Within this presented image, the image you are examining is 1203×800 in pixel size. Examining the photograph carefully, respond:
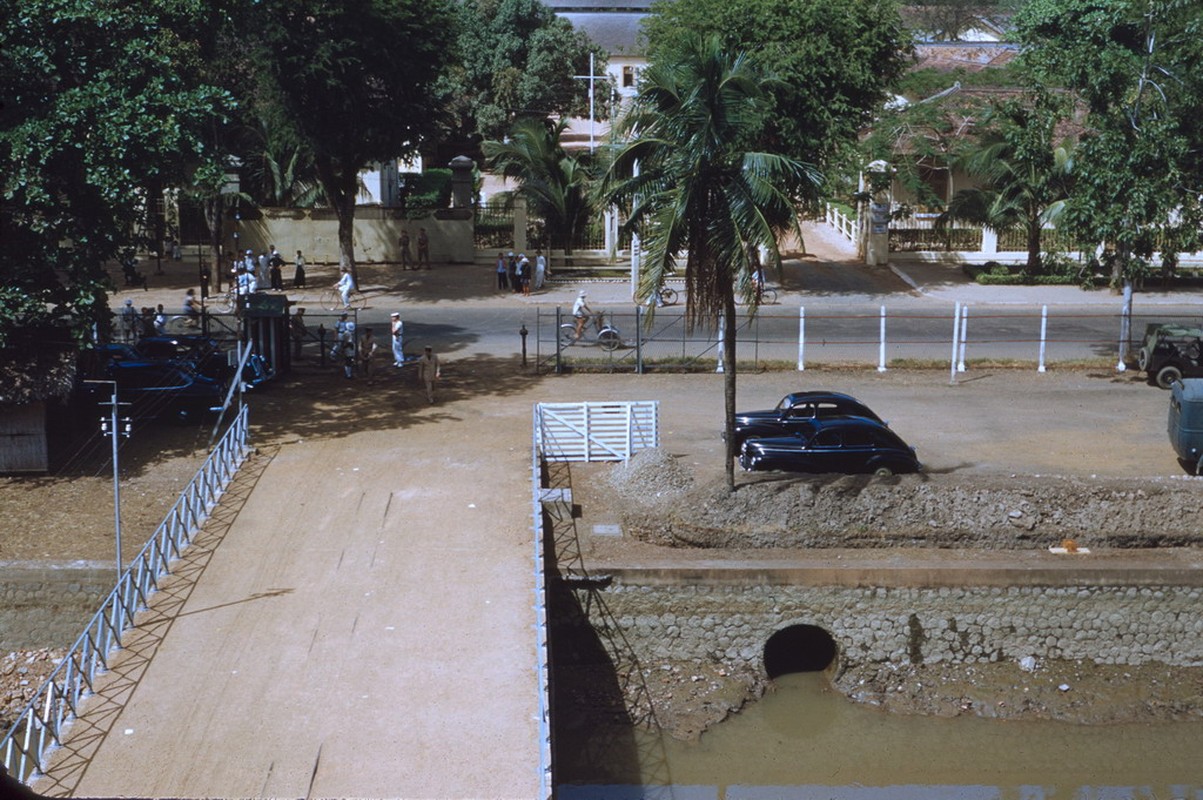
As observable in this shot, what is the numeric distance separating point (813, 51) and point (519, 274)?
36.7 ft

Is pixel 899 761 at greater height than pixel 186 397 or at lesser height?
lesser

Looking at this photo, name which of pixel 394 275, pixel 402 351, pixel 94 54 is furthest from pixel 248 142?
pixel 94 54

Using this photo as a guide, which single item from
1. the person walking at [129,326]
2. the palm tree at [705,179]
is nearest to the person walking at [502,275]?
the person walking at [129,326]

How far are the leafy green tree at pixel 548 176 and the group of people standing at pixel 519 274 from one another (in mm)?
3371

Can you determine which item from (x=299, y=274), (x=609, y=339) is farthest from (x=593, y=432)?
(x=299, y=274)

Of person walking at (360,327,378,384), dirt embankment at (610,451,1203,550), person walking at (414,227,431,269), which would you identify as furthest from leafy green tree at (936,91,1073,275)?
person walking at (360,327,378,384)

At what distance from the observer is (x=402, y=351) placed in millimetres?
30312

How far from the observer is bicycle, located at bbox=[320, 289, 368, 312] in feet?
126

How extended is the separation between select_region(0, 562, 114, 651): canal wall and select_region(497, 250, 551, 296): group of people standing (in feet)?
76.0

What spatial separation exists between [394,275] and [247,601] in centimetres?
2788

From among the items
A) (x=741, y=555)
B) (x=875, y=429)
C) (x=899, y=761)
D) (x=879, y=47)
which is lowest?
(x=899, y=761)

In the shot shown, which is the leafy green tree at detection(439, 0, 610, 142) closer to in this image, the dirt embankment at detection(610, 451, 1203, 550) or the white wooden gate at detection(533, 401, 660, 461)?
the white wooden gate at detection(533, 401, 660, 461)

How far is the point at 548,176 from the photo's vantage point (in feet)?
147

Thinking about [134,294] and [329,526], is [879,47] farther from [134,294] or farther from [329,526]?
[329,526]
